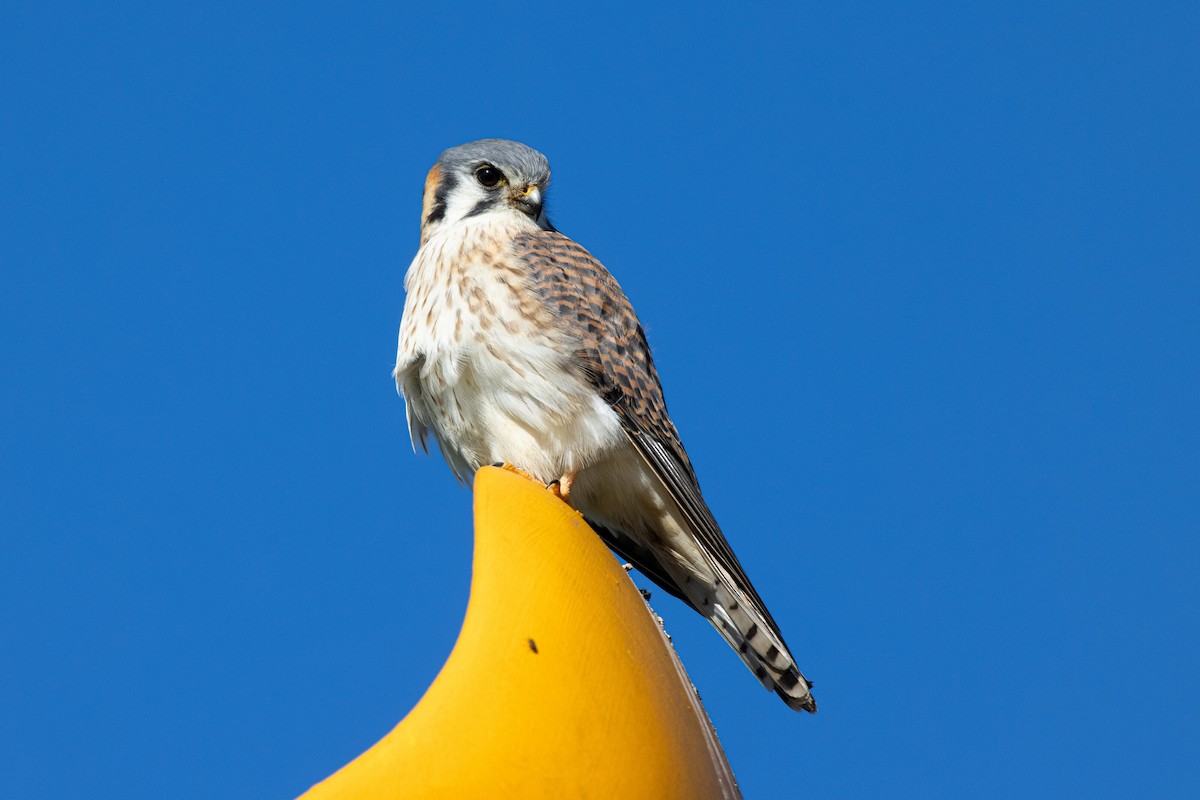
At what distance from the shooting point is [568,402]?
378 centimetres

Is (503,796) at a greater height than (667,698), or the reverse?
(667,698)

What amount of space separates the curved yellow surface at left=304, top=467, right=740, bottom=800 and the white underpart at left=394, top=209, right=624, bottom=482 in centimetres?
93

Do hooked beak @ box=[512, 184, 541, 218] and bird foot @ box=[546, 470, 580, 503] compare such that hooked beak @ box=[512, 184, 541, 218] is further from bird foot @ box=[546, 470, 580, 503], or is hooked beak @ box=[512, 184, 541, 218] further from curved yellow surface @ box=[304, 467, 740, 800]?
curved yellow surface @ box=[304, 467, 740, 800]

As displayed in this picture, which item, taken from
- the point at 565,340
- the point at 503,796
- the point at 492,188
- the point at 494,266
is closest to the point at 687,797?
the point at 503,796

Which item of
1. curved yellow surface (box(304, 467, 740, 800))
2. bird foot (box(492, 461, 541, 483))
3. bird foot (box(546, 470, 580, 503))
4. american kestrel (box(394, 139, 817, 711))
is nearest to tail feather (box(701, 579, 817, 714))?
american kestrel (box(394, 139, 817, 711))

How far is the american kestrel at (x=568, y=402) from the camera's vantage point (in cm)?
376

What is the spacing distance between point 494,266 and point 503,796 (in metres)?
2.07

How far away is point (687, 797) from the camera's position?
2383 mm

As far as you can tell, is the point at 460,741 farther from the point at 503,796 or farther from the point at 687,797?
the point at 687,797

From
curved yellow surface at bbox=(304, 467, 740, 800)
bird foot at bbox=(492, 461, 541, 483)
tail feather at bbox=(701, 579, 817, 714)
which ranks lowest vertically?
curved yellow surface at bbox=(304, 467, 740, 800)

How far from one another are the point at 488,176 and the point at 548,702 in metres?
2.56

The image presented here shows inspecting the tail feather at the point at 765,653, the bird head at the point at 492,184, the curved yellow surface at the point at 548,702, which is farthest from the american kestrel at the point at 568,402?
the curved yellow surface at the point at 548,702

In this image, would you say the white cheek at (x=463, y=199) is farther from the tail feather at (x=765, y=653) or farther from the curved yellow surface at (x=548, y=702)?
the curved yellow surface at (x=548, y=702)

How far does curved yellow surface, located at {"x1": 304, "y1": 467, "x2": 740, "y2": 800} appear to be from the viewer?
219 centimetres
